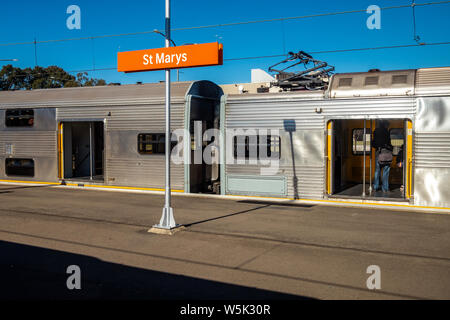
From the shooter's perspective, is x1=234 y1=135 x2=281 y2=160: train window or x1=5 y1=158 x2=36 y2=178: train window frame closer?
x1=234 y1=135 x2=281 y2=160: train window

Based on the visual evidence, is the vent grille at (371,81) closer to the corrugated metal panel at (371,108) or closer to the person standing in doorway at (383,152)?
the corrugated metal panel at (371,108)

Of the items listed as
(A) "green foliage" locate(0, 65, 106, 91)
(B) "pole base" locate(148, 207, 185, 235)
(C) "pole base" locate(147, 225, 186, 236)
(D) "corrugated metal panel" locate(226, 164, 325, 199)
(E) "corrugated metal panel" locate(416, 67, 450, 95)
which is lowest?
(C) "pole base" locate(147, 225, 186, 236)

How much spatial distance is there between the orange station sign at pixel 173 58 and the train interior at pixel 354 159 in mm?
4994

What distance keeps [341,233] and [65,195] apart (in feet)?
28.8

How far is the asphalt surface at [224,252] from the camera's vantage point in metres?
5.49

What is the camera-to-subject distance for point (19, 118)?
16.5m

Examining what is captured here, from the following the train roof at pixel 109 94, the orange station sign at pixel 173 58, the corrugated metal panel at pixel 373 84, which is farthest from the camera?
the train roof at pixel 109 94

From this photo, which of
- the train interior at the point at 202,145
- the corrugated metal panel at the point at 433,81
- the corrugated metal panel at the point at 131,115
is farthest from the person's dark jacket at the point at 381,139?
the corrugated metal panel at the point at 131,115

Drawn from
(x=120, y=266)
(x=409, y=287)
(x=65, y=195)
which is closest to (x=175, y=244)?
(x=120, y=266)

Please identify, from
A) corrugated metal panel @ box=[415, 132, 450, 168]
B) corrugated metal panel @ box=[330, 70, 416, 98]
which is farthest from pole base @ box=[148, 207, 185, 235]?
corrugated metal panel @ box=[415, 132, 450, 168]

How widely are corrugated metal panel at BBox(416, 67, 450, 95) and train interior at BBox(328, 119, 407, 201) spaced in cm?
188

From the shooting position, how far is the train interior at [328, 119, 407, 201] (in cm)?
1220

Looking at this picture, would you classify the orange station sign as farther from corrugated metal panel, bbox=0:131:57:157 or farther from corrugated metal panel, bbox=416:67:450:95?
corrugated metal panel, bbox=0:131:57:157

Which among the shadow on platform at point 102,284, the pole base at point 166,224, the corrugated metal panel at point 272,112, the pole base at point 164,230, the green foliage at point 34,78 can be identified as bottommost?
the shadow on platform at point 102,284
